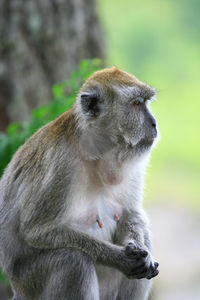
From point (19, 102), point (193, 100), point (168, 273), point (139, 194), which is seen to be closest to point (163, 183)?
point (193, 100)

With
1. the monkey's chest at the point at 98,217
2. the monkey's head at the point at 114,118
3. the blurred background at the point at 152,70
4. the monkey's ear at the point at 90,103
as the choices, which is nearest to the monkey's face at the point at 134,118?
the monkey's head at the point at 114,118

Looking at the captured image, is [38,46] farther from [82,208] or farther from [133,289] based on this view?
[133,289]

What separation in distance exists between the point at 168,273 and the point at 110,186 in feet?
31.7

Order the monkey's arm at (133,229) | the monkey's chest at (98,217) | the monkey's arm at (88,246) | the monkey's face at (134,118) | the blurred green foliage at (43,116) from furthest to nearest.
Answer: the blurred green foliage at (43,116) → the monkey's arm at (133,229) → the monkey's chest at (98,217) → the monkey's face at (134,118) → the monkey's arm at (88,246)

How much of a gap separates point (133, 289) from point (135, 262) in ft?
2.25

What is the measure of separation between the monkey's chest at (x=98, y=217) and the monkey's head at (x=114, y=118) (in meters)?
0.53

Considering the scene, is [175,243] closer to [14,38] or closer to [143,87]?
[14,38]

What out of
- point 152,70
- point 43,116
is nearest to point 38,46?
point 43,116

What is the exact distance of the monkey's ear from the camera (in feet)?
21.1

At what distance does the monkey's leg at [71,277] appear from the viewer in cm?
608

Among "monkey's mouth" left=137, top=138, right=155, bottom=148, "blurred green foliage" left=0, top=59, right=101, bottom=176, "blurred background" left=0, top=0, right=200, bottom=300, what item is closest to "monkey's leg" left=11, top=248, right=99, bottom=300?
"monkey's mouth" left=137, top=138, right=155, bottom=148

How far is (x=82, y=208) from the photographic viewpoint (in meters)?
6.56

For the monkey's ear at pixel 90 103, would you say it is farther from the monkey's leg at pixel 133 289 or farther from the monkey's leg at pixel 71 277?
the monkey's leg at pixel 133 289

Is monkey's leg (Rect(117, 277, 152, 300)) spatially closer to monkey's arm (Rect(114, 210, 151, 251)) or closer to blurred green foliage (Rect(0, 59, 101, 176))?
monkey's arm (Rect(114, 210, 151, 251))
